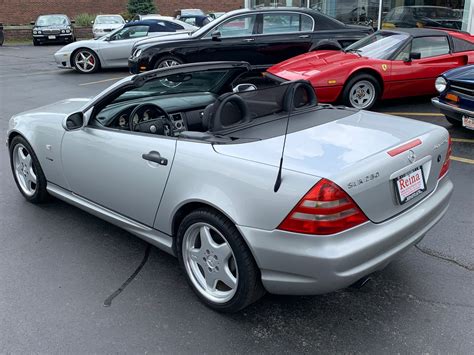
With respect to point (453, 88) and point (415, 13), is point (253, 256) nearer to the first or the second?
point (453, 88)

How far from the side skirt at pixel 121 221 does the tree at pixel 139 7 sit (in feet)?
97.5

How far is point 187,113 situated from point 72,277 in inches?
66.1

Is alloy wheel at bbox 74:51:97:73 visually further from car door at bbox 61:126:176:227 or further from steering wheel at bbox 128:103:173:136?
steering wheel at bbox 128:103:173:136

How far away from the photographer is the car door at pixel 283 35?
10.3 meters

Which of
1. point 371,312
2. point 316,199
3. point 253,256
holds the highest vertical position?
point 316,199

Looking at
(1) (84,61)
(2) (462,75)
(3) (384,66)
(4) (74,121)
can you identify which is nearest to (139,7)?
(1) (84,61)

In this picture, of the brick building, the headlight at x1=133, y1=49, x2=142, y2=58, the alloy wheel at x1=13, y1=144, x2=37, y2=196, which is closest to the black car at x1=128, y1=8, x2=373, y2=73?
the headlight at x1=133, y1=49, x2=142, y2=58

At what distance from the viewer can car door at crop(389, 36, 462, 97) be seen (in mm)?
7723

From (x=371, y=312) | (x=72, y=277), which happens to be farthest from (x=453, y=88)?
(x=72, y=277)

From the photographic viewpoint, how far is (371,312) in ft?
9.72

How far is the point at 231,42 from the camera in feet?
33.7

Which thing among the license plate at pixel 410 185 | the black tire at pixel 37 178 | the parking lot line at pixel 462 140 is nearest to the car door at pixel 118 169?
the black tire at pixel 37 178

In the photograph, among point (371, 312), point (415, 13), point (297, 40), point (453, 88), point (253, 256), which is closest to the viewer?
point (253, 256)

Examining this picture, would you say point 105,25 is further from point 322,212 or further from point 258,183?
point 322,212
